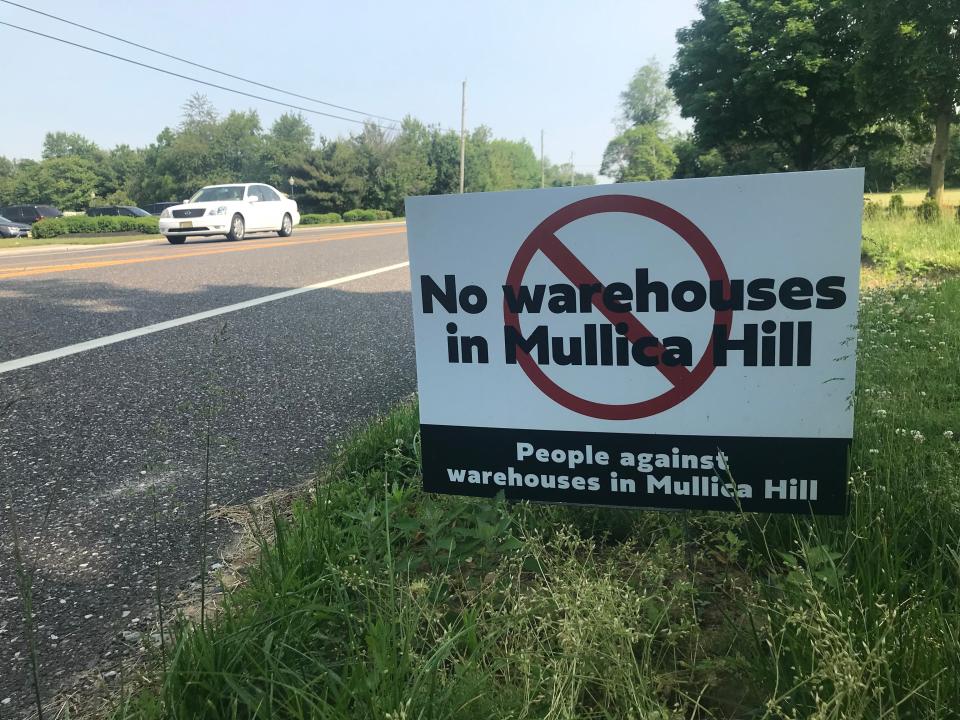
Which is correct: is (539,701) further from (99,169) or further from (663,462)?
(99,169)

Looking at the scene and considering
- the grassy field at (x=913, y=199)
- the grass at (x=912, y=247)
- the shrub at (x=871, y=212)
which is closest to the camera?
the grass at (x=912, y=247)

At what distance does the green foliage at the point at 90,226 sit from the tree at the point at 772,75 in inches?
991

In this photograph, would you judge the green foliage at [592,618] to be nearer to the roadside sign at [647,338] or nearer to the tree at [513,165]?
the roadside sign at [647,338]

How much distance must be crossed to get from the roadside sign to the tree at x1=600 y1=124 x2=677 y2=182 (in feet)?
287

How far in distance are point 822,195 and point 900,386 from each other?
1976 millimetres

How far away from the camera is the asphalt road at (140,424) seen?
2025 millimetres

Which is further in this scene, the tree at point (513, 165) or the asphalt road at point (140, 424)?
the tree at point (513, 165)

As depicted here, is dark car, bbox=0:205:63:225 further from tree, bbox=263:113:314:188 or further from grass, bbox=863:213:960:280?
grass, bbox=863:213:960:280

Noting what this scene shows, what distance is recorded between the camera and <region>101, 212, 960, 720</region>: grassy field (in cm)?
136

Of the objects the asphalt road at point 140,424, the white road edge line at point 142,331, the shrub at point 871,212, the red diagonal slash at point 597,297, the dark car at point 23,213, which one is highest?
the dark car at point 23,213

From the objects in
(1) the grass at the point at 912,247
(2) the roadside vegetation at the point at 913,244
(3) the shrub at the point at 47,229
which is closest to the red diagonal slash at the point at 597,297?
(2) the roadside vegetation at the point at 913,244

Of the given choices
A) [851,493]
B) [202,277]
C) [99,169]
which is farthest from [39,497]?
[99,169]

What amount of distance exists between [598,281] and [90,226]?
33.8 meters

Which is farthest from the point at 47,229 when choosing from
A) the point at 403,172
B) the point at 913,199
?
the point at 403,172
